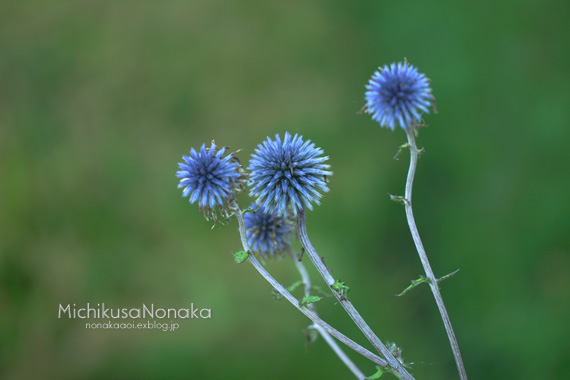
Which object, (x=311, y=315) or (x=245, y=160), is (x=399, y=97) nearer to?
(x=311, y=315)

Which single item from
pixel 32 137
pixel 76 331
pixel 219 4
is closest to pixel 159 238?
pixel 76 331

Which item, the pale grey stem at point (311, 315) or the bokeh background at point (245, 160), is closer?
the pale grey stem at point (311, 315)

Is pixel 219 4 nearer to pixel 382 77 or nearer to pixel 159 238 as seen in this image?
pixel 159 238

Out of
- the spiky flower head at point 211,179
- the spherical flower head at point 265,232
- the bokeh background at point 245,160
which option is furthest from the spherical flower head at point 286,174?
the bokeh background at point 245,160

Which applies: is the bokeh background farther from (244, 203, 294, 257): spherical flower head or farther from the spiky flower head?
the spiky flower head

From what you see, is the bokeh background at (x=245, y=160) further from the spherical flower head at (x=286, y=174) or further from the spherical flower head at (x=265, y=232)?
the spherical flower head at (x=286, y=174)

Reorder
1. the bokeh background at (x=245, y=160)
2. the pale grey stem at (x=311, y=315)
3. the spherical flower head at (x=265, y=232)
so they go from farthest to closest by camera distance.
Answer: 1. the bokeh background at (x=245, y=160)
2. the spherical flower head at (x=265, y=232)
3. the pale grey stem at (x=311, y=315)
